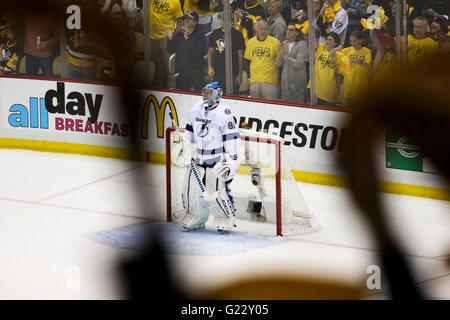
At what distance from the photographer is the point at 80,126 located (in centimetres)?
1408

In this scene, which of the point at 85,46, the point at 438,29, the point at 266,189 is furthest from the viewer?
the point at 266,189

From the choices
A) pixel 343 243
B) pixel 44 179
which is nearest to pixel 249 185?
pixel 343 243

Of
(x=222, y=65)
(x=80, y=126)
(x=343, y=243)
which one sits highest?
(x=222, y=65)

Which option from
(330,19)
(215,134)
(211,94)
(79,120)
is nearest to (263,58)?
(330,19)

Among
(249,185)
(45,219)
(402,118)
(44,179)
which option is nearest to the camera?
(402,118)

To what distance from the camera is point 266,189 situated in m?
10.2

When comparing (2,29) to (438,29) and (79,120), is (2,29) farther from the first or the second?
(79,120)

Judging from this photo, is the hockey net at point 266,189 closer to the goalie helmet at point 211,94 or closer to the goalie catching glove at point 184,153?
the goalie catching glove at point 184,153

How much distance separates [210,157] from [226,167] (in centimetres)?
29

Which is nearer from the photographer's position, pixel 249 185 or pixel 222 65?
pixel 249 185

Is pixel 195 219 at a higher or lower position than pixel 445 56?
lower

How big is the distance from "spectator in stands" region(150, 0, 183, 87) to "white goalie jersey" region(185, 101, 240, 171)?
765 cm

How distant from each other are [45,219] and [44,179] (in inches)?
88.7
